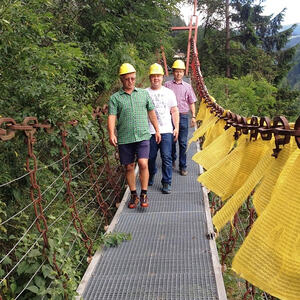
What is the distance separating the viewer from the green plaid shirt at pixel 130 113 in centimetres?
338

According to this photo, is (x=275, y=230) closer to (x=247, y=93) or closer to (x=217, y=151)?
(x=217, y=151)

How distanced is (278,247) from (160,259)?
197 centimetres

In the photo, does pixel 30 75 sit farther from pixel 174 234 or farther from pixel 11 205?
pixel 174 234

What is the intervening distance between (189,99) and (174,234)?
7.65 feet

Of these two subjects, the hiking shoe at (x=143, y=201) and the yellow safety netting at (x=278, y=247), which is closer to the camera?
the yellow safety netting at (x=278, y=247)

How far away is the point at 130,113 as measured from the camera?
11.1 ft

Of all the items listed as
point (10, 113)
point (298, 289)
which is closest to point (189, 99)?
point (10, 113)

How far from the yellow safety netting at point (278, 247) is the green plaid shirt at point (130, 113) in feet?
7.97

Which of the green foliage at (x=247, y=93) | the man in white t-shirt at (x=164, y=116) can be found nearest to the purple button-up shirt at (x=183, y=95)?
the man in white t-shirt at (x=164, y=116)

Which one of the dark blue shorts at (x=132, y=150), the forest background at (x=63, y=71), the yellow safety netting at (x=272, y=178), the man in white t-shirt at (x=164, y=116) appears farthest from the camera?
the man in white t-shirt at (x=164, y=116)

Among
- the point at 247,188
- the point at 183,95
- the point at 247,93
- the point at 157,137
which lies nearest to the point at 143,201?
the point at 157,137

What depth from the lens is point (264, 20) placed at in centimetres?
2086

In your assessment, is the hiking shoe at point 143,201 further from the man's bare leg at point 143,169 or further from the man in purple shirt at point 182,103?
the man in purple shirt at point 182,103

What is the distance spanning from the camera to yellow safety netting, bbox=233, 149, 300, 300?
2.97 ft
